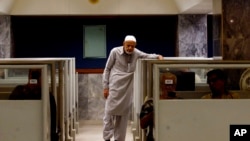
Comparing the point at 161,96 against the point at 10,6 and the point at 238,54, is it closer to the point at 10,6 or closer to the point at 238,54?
the point at 238,54

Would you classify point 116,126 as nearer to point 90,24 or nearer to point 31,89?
point 31,89

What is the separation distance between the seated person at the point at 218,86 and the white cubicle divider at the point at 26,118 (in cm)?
127

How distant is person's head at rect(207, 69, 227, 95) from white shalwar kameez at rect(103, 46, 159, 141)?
1.70m

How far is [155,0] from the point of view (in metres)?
7.59

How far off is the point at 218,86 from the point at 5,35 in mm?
4797


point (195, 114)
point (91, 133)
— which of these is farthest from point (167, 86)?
point (91, 133)

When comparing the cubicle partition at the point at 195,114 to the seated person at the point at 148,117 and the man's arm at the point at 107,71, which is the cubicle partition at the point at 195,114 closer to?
the seated person at the point at 148,117

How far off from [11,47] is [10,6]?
0.70 metres

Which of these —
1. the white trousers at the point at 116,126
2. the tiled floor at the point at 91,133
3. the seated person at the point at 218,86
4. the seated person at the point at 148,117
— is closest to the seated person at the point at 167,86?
the seated person at the point at 148,117

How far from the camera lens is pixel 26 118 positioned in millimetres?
3512

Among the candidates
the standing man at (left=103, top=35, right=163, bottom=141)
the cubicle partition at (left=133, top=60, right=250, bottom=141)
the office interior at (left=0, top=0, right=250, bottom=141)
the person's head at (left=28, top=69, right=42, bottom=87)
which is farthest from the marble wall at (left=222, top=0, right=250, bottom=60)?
the person's head at (left=28, top=69, right=42, bottom=87)

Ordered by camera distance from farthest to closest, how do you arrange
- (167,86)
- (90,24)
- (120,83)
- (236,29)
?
(90,24) < (120,83) < (236,29) < (167,86)

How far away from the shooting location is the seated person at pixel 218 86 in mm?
3697

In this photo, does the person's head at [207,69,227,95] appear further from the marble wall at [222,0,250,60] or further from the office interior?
the office interior
